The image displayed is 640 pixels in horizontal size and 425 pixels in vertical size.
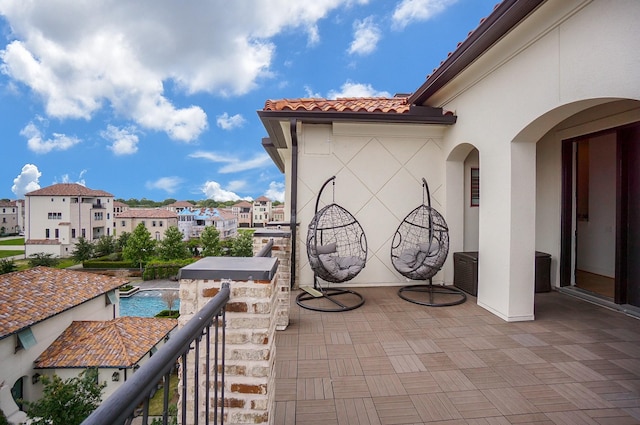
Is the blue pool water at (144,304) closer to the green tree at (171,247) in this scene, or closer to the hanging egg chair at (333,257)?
the green tree at (171,247)

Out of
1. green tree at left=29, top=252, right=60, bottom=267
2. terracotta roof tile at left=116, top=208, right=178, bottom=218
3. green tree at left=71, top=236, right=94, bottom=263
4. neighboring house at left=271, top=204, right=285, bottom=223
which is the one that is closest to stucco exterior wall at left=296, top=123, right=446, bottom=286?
neighboring house at left=271, top=204, right=285, bottom=223

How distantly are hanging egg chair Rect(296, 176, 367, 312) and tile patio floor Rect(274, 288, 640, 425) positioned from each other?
0.42 metres

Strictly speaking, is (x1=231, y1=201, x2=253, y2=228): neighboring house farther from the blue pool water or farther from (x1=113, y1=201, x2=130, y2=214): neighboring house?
the blue pool water

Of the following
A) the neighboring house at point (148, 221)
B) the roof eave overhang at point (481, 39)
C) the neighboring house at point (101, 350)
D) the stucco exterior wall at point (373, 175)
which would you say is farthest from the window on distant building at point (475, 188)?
the neighboring house at point (148, 221)

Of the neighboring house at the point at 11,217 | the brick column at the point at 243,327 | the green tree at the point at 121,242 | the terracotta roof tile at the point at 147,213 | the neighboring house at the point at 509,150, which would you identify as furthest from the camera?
the neighboring house at the point at 11,217

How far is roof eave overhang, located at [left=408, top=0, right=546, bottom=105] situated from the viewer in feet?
8.79

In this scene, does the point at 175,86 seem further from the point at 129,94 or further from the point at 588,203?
the point at 588,203

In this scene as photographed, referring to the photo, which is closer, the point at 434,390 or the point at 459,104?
the point at 434,390

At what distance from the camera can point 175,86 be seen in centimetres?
8325

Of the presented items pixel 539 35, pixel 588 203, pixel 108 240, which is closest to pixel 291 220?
pixel 539 35

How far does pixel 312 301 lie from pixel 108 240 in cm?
4322

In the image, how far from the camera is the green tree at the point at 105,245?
37031 millimetres

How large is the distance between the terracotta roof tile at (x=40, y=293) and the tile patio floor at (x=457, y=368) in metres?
12.6

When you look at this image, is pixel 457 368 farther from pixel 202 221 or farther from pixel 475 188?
pixel 202 221
